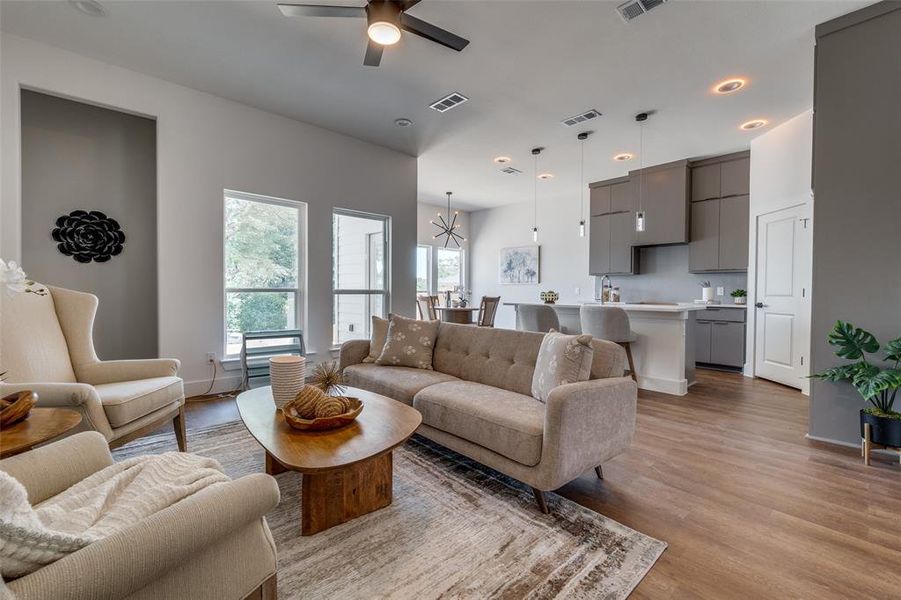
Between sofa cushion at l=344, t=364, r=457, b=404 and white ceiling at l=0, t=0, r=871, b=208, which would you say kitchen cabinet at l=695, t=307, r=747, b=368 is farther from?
sofa cushion at l=344, t=364, r=457, b=404

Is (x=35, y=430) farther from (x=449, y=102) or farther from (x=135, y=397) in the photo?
(x=449, y=102)

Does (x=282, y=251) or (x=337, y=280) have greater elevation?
(x=282, y=251)

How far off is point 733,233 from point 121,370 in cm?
681

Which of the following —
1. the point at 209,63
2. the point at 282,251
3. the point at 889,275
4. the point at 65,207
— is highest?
the point at 209,63

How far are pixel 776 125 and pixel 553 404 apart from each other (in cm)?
490

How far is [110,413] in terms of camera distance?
1980mm

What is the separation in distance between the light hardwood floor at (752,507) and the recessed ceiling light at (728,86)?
299cm

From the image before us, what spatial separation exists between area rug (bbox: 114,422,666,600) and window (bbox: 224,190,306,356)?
7.65 ft

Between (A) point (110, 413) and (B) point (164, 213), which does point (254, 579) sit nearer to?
(A) point (110, 413)

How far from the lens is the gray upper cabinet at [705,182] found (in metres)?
5.54

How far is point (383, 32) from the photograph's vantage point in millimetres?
2412

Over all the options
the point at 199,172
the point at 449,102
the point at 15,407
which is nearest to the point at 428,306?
the point at 449,102

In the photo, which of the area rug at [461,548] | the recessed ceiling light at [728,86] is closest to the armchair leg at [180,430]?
the area rug at [461,548]

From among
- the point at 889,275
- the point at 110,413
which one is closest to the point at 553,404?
the point at 110,413
